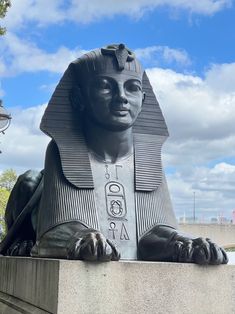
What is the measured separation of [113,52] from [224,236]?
89.4ft

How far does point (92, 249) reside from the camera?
4.18 m

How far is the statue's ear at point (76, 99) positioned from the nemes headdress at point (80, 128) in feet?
0.10

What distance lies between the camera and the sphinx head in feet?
17.2

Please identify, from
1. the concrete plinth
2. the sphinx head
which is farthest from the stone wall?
the concrete plinth

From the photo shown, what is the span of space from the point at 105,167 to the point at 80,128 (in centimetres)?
47

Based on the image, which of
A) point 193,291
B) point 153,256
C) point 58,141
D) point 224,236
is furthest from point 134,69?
point 224,236

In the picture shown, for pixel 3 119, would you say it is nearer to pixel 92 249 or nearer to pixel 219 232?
pixel 92 249

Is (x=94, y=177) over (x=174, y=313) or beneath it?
over

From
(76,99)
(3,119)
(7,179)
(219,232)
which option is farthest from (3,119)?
(219,232)

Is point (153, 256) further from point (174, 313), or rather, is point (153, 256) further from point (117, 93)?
point (117, 93)

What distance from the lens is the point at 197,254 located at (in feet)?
14.8

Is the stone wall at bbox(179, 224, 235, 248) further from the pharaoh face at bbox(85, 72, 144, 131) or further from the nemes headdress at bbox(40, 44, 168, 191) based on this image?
the pharaoh face at bbox(85, 72, 144, 131)

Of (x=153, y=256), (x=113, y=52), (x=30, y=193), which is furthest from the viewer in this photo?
(x=30, y=193)

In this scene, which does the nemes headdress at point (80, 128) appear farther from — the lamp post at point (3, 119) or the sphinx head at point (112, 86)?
the lamp post at point (3, 119)
